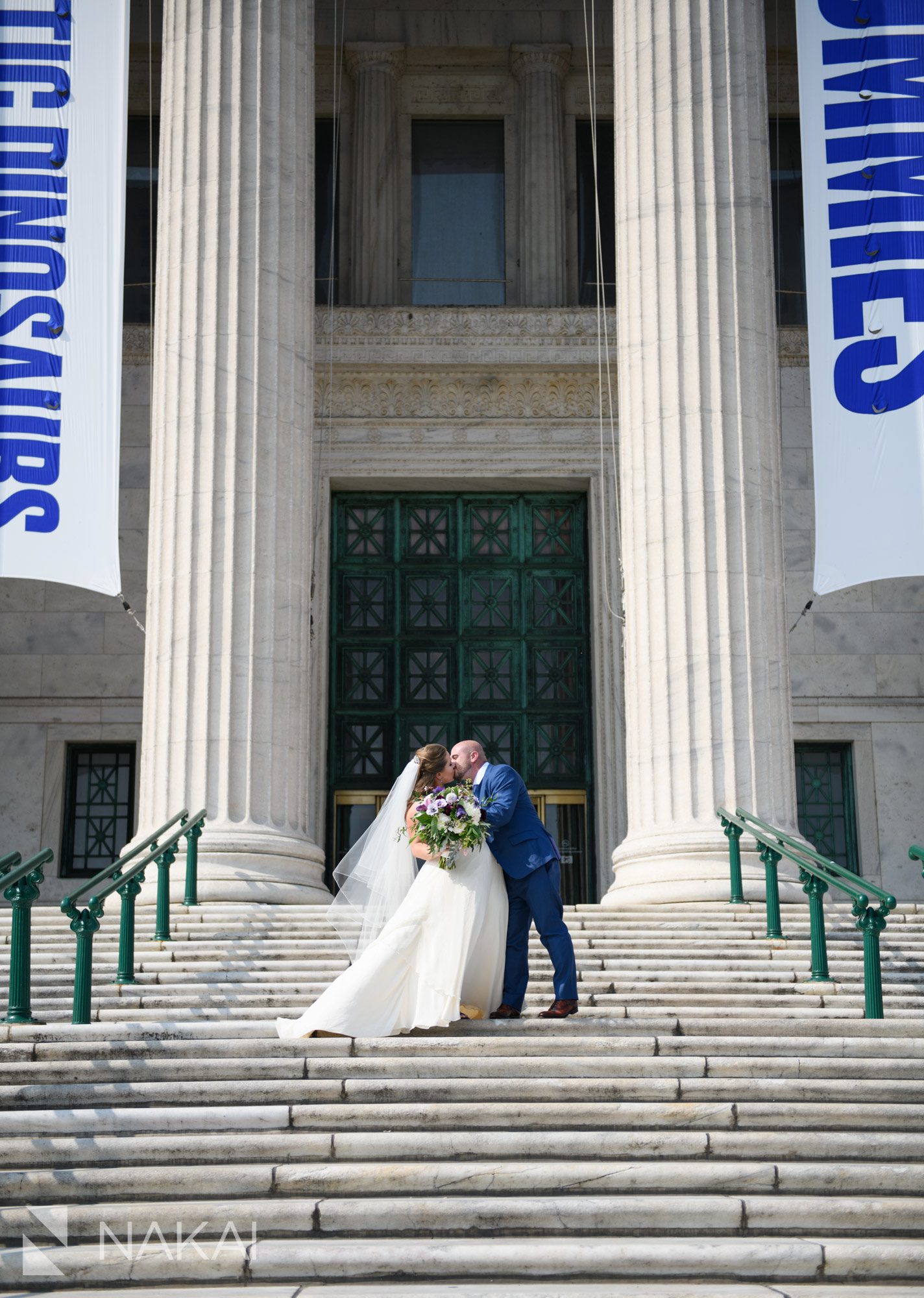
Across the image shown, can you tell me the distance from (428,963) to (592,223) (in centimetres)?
1585

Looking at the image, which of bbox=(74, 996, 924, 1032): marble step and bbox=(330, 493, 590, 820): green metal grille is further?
bbox=(330, 493, 590, 820): green metal grille

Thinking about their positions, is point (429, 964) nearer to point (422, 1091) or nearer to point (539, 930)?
point (539, 930)

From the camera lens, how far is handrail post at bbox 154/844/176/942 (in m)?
13.4

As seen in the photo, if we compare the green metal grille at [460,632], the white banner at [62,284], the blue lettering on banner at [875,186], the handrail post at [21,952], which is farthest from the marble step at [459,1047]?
the green metal grille at [460,632]

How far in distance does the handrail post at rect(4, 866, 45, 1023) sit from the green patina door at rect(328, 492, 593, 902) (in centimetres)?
1084

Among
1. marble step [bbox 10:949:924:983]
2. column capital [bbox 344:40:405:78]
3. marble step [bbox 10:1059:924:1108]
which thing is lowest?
marble step [bbox 10:1059:924:1108]

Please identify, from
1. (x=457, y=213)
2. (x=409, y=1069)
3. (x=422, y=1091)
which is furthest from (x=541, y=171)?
(x=422, y=1091)

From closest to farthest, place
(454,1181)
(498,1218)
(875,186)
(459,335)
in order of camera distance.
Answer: (498,1218)
(454,1181)
(875,186)
(459,335)

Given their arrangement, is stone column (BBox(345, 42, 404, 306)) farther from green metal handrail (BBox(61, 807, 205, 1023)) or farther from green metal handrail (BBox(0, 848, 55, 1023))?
green metal handrail (BBox(0, 848, 55, 1023))

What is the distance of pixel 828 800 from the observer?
21.9 m

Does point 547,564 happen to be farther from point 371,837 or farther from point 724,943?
point 371,837

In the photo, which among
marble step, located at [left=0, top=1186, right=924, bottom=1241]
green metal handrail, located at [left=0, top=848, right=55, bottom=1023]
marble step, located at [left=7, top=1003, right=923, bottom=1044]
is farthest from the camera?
green metal handrail, located at [left=0, top=848, right=55, bottom=1023]

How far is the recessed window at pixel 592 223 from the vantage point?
23656 millimetres

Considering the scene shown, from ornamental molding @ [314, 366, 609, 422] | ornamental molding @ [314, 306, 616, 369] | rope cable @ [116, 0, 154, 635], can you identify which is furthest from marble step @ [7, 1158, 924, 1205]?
ornamental molding @ [314, 306, 616, 369]
